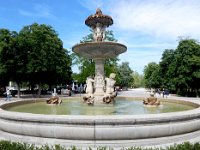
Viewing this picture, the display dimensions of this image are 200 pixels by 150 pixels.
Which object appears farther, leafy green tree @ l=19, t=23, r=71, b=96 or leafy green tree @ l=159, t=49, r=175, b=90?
leafy green tree @ l=159, t=49, r=175, b=90

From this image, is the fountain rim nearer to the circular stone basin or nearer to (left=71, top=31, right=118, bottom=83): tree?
the circular stone basin

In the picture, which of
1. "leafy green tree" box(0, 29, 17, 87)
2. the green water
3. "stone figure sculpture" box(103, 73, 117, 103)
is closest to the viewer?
the green water

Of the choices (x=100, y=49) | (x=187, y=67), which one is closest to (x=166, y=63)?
(x=187, y=67)

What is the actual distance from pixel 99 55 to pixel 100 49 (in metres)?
0.75

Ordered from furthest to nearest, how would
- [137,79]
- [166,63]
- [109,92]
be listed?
[137,79] → [166,63] → [109,92]

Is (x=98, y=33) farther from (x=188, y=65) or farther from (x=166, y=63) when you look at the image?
(x=166, y=63)

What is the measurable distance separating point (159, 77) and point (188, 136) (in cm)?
6405

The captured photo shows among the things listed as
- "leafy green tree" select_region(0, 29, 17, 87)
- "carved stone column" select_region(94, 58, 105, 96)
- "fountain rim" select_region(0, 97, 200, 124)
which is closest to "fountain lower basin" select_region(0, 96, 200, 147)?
"fountain rim" select_region(0, 97, 200, 124)

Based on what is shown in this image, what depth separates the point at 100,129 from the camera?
8688mm

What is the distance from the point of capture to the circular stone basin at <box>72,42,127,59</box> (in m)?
16.5

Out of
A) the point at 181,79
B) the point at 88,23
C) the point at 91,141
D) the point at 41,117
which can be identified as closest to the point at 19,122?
the point at 41,117

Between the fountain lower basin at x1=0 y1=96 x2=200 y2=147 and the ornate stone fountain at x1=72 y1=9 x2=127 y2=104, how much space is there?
7542 mm

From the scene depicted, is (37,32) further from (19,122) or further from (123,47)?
(19,122)

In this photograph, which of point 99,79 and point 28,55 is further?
point 28,55
